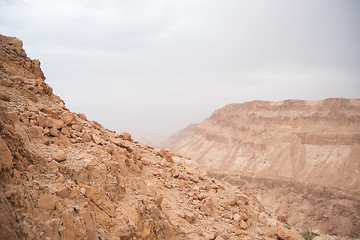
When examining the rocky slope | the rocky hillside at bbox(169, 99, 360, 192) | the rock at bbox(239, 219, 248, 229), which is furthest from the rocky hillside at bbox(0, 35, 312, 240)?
the rocky hillside at bbox(169, 99, 360, 192)

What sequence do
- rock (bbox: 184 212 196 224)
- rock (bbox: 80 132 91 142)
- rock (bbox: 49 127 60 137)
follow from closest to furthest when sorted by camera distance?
rock (bbox: 49 127 60 137) → rock (bbox: 80 132 91 142) → rock (bbox: 184 212 196 224)

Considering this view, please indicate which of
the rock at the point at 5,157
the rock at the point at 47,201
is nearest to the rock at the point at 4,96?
the rock at the point at 5,157

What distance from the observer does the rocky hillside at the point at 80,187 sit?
3900mm

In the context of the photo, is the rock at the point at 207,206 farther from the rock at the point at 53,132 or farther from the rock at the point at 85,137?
the rock at the point at 53,132

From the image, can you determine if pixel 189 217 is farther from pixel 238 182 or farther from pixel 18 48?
pixel 238 182

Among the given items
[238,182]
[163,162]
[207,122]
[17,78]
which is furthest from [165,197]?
[207,122]

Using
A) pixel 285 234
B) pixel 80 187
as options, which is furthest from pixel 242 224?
pixel 80 187

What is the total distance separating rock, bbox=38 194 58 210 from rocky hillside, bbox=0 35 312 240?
2cm

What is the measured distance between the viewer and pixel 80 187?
16.1 ft

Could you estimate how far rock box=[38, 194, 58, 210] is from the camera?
396cm

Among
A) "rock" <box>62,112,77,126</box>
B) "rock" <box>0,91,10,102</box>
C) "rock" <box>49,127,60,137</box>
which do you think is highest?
"rock" <box>0,91,10,102</box>

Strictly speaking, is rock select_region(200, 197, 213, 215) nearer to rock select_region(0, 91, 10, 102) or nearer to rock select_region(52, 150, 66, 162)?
rock select_region(52, 150, 66, 162)

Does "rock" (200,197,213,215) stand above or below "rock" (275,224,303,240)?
above

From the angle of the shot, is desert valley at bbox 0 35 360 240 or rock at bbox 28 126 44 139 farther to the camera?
rock at bbox 28 126 44 139
